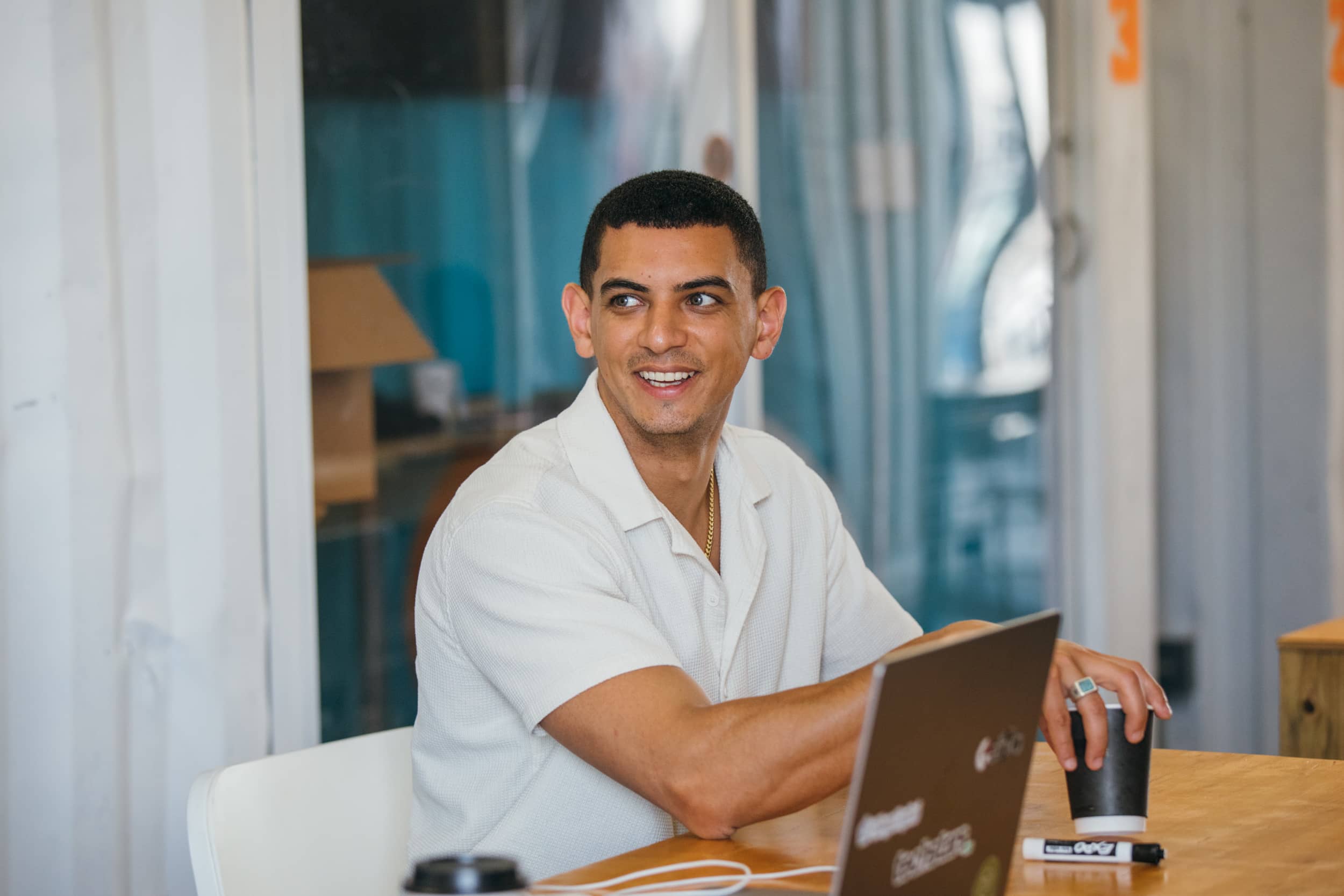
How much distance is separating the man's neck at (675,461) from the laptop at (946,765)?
714 mm

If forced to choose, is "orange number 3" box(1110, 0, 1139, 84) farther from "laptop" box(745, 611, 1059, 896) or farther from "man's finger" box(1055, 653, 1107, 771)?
"laptop" box(745, 611, 1059, 896)

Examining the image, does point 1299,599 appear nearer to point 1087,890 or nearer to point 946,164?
point 946,164

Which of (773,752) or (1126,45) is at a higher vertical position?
(1126,45)

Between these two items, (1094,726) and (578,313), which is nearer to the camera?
(1094,726)

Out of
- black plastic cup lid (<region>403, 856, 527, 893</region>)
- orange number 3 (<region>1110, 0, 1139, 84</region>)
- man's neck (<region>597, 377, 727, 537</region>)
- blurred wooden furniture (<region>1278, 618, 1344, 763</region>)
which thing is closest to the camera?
black plastic cup lid (<region>403, 856, 527, 893</region>)

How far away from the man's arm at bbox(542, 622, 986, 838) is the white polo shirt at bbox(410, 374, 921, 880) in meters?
0.05

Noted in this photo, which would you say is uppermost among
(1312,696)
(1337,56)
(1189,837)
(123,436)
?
(1337,56)

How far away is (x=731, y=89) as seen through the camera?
3031 mm

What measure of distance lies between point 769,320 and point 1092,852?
857 mm

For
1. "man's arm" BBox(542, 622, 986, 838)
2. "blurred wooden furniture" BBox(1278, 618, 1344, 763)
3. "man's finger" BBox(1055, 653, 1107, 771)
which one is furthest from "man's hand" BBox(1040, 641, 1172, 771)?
"blurred wooden furniture" BBox(1278, 618, 1344, 763)

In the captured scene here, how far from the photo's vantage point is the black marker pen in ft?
4.12

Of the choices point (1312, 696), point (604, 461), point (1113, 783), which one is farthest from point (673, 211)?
point (1312, 696)

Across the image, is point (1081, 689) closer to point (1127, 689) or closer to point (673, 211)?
point (1127, 689)

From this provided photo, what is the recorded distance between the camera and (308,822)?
1.45 meters
